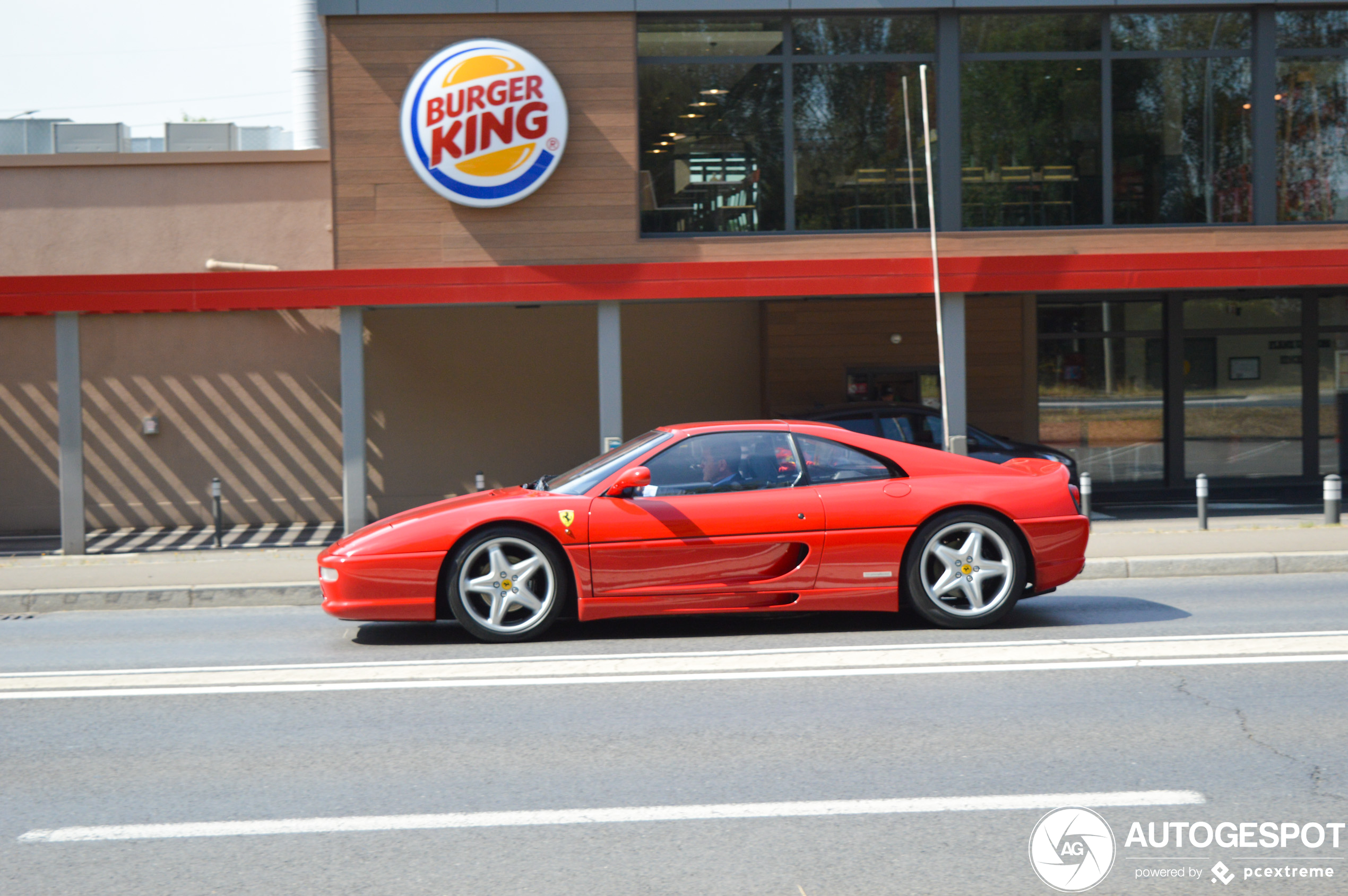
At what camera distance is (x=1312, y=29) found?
15359mm

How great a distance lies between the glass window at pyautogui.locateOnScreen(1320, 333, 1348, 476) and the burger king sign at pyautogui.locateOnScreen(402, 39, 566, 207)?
1152 centimetres

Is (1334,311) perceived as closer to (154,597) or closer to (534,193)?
(534,193)

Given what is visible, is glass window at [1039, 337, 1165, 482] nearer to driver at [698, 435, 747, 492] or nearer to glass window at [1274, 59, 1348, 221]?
glass window at [1274, 59, 1348, 221]

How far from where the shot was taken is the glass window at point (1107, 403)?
709 inches

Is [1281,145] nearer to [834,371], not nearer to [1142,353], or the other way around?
[1142,353]

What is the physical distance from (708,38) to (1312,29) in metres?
7.55

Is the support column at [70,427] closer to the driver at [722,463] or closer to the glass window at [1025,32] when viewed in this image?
the driver at [722,463]

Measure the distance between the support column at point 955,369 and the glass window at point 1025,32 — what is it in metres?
3.14

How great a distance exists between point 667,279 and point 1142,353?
7972 mm

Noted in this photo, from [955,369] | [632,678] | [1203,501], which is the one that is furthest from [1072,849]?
Answer: [955,369]

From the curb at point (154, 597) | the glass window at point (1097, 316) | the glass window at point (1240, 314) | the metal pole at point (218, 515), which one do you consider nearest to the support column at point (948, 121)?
the glass window at point (1097, 316)

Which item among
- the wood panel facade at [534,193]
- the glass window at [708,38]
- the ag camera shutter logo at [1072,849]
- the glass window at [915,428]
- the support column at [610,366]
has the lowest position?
the ag camera shutter logo at [1072,849]

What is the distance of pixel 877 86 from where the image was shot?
49.0 ft

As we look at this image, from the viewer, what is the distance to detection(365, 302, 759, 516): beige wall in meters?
17.8
